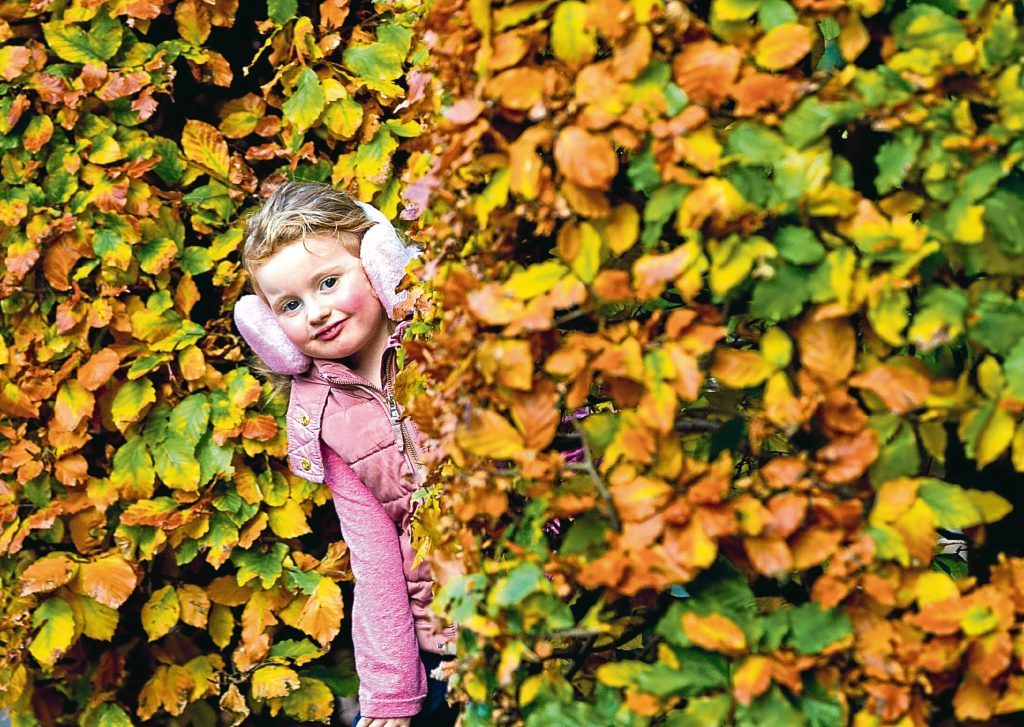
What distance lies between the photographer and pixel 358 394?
2510 mm

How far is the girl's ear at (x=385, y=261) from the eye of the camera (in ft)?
7.74

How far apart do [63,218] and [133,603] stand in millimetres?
1014

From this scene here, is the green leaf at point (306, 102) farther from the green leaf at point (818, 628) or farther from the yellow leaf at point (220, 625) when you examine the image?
the green leaf at point (818, 628)

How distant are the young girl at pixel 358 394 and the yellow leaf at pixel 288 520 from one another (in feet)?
0.85

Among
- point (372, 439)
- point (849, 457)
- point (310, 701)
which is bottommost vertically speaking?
point (310, 701)

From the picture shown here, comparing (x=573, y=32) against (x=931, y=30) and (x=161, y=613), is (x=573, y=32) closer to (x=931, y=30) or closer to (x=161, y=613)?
(x=931, y=30)

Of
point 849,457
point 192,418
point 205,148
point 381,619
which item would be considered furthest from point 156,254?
point 849,457

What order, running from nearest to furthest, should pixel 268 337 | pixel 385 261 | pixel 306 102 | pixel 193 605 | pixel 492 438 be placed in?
pixel 492 438, pixel 385 261, pixel 268 337, pixel 306 102, pixel 193 605

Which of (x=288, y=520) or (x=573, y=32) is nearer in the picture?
(x=573, y=32)

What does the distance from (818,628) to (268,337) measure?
5.06 ft

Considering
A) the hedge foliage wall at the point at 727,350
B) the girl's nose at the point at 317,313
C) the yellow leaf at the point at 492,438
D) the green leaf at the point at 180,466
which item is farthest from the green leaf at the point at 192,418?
the yellow leaf at the point at 492,438

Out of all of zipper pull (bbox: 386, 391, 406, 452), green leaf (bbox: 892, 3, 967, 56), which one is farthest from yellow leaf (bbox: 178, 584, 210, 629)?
green leaf (bbox: 892, 3, 967, 56)

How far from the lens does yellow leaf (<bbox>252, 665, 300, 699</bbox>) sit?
9.07 ft

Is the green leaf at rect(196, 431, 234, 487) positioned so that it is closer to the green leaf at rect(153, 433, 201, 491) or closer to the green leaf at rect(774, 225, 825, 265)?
the green leaf at rect(153, 433, 201, 491)
